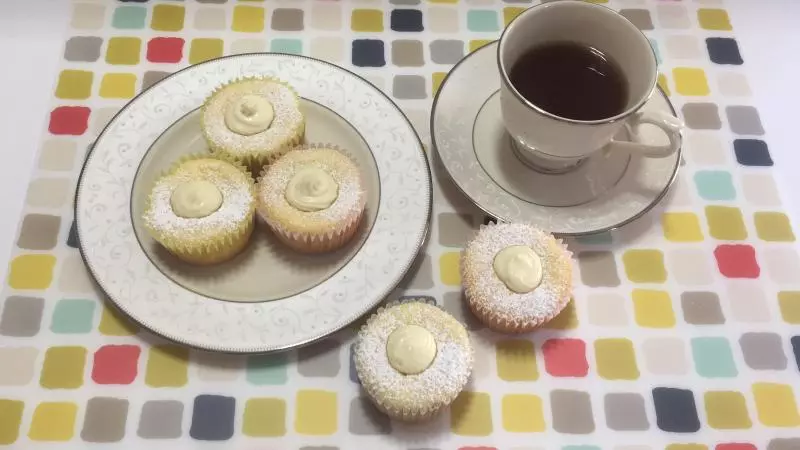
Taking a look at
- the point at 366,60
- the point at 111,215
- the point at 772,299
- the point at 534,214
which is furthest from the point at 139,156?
the point at 772,299

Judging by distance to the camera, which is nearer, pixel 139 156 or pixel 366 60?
pixel 139 156

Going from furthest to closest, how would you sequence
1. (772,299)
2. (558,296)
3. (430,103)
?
(430,103)
(772,299)
(558,296)

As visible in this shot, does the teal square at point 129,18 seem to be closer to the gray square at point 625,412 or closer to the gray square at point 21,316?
the gray square at point 21,316

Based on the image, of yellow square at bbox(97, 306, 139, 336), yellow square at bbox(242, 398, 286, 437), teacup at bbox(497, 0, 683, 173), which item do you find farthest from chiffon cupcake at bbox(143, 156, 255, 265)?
teacup at bbox(497, 0, 683, 173)

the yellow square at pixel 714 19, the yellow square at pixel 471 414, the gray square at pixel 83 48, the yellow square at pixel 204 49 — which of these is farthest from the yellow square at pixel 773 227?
the gray square at pixel 83 48

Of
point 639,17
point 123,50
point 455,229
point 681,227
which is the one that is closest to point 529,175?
point 455,229

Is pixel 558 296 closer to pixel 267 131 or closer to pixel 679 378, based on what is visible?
pixel 679 378

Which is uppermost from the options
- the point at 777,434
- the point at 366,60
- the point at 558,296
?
the point at 366,60
